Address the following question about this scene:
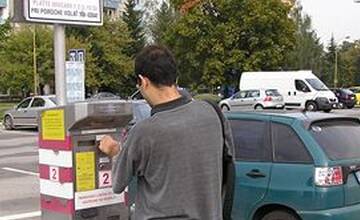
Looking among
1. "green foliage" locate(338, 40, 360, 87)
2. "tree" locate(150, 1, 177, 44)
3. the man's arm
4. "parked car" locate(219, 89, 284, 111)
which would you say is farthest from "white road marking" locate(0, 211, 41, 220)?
"green foliage" locate(338, 40, 360, 87)

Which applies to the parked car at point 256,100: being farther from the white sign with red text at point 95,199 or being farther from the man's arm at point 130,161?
the man's arm at point 130,161

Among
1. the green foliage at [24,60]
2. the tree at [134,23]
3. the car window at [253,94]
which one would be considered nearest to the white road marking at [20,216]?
the car window at [253,94]

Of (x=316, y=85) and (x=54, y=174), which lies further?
(x=316, y=85)

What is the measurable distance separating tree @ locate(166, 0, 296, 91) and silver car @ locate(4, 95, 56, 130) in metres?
31.3

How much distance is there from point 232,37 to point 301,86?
16121 millimetres

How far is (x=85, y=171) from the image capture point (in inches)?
190

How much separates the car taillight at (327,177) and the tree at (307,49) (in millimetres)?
83020

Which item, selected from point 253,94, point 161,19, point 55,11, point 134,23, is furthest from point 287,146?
point 161,19

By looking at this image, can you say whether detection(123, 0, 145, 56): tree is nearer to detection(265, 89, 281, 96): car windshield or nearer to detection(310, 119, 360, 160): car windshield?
detection(265, 89, 281, 96): car windshield

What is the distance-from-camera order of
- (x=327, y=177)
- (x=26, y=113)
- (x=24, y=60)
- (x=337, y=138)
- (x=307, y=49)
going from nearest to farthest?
(x=327, y=177)
(x=337, y=138)
(x=26, y=113)
(x=24, y=60)
(x=307, y=49)

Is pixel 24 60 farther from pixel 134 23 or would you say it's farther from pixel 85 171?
pixel 85 171

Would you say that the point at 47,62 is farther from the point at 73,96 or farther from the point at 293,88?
the point at 73,96

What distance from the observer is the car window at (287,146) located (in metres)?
6.58

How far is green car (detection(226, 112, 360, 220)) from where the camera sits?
20.9ft
